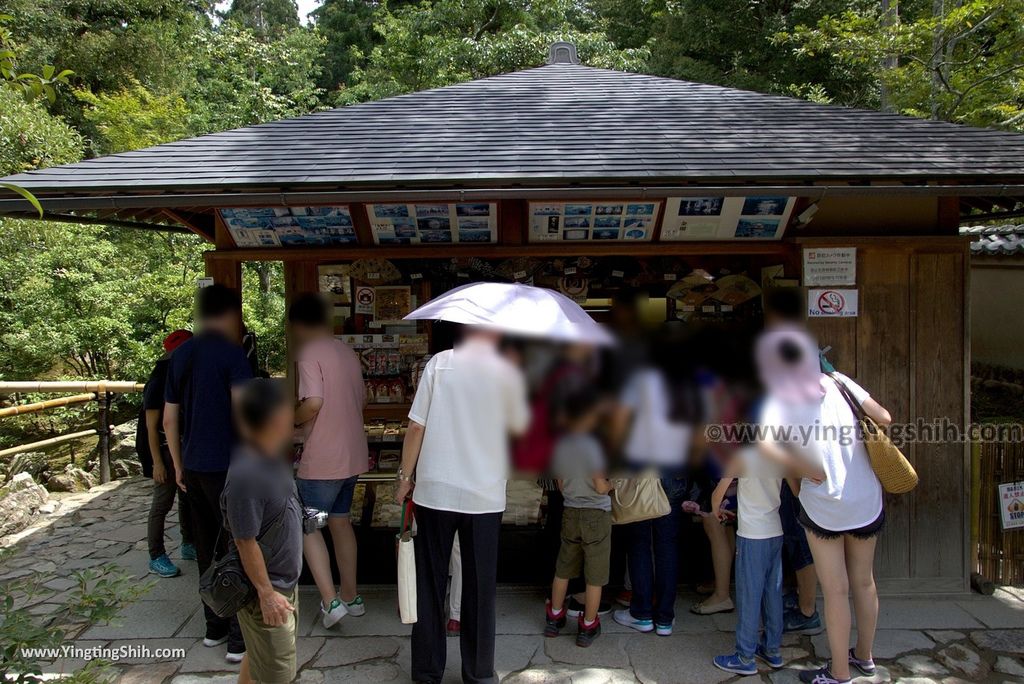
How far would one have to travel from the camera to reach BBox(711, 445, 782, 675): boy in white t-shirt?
11.0 feet

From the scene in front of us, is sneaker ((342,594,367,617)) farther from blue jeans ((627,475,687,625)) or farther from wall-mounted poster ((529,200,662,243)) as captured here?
wall-mounted poster ((529,200,662,243))

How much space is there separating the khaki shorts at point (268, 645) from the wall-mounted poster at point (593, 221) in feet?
9.56

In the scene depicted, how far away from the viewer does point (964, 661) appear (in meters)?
3.84

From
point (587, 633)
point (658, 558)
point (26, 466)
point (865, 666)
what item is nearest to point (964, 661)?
point (865, 666)

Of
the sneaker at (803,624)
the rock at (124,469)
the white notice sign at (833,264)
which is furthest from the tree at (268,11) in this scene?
the sneaker at (803,624)

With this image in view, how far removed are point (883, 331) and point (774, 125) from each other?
6.02 ft

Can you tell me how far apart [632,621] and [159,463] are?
10.8 feet

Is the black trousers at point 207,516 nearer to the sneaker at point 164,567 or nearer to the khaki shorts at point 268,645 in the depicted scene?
the khaki shorts at point 268,645

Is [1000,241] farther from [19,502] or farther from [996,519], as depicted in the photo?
[19,502]

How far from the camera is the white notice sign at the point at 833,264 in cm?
444

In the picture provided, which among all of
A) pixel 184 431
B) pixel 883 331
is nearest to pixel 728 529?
pixel 883 331

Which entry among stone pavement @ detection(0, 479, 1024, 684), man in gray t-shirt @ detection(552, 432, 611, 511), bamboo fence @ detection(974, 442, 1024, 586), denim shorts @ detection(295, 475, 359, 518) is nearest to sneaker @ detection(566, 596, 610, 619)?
stone pavement @ detection(0, 479, 1024, 684)

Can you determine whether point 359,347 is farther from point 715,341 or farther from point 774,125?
point 715,341

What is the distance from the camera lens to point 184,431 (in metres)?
3.76
